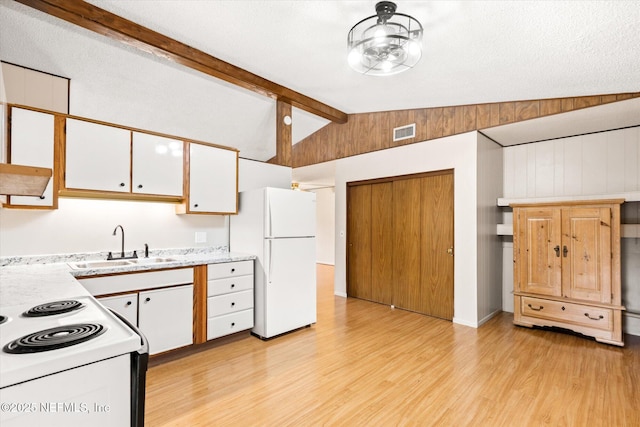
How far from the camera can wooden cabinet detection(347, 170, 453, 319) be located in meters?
4.16

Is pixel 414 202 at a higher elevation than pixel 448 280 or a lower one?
higher

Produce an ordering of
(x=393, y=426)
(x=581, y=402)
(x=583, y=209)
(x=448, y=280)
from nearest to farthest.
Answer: (x=393, y=426) → (x=581, y=402) → (x=583, y=209) → (x=448, y=280)

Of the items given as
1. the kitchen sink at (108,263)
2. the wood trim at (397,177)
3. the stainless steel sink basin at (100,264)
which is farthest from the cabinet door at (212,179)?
the wood trim at (397,177)

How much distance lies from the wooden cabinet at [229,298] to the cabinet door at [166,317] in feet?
0.66

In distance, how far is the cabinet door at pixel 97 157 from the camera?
2580 mm

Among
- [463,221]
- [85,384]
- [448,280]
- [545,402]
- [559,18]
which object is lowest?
[545,402]

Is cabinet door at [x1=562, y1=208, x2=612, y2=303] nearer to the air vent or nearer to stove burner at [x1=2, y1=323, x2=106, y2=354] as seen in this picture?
the air vent

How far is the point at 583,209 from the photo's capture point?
3393 mm

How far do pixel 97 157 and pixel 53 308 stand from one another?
5.84 ft

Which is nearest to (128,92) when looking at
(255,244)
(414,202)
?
(255,244)

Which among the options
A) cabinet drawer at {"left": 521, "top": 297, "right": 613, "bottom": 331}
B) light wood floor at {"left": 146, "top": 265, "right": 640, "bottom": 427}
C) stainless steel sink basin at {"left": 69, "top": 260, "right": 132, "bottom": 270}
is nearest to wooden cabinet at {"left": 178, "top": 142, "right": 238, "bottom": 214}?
stainless steel sink basin at {"left": 69, "top": 260, "right": 132, "bottom": 270}

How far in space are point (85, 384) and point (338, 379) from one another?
1972 millimetres

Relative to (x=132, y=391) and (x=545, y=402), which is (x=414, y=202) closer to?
(x=545, y=402)

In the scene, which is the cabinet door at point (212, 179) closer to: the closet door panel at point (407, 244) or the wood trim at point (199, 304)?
the wood trim at point (199, 304)
